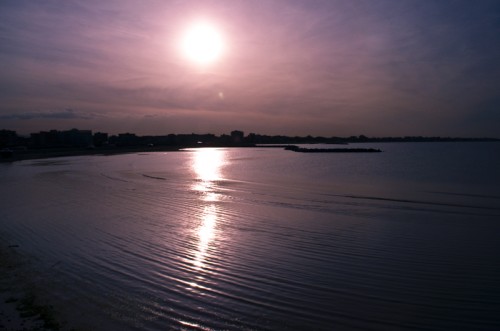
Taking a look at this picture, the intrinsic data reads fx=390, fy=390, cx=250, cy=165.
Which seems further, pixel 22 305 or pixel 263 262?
pixel 263 262

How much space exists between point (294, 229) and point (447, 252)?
432 centimetres

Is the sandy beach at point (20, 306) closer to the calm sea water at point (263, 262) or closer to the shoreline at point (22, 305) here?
the shoreline at point (22, 305)

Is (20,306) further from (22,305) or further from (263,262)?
(263,262)

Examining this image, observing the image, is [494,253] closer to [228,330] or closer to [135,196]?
[228,330]

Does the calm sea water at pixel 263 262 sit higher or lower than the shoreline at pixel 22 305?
lower

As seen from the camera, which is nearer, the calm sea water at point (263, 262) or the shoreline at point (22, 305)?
the shoreline at point (22, 305)

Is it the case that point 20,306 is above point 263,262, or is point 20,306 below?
above

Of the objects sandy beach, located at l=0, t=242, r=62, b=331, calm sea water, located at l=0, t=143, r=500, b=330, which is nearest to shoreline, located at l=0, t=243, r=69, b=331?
sandy beach, located at l=0, t=242, r=62, b=331

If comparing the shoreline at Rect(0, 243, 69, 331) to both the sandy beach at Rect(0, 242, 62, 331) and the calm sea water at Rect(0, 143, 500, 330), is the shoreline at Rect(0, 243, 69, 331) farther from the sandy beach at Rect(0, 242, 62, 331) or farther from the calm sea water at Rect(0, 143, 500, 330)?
the calm sea water at Rect(0, 143, 500, 330)

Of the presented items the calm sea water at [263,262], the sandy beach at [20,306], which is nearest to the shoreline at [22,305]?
the sandy beach at [20,306]

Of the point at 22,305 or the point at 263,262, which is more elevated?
the point at 22,305

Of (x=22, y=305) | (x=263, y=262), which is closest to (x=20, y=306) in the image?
(x=22, y=305)

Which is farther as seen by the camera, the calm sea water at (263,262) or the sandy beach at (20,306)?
the calm sea water at (263,262)

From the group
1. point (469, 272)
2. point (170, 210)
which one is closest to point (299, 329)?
point (469, 272)
